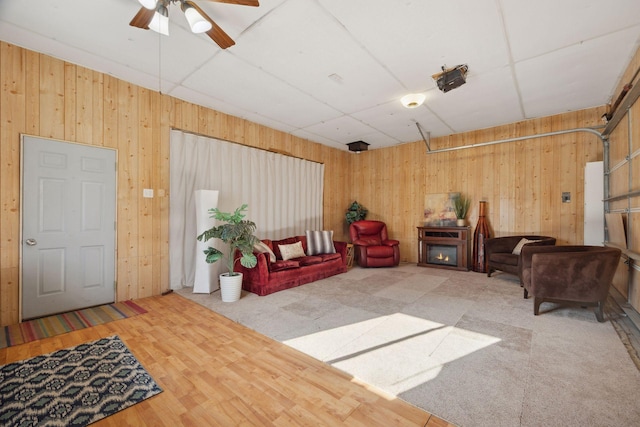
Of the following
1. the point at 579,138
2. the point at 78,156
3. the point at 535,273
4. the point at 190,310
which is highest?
the point at 579,138

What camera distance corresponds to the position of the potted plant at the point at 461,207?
5555 mm

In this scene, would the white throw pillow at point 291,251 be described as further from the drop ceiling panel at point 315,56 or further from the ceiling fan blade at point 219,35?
the ceiling fan blade at point 219,35

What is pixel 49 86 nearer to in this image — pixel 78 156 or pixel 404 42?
pixel 78 156

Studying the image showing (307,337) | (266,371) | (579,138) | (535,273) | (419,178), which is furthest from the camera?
(419,178)

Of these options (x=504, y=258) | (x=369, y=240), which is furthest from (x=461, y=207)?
(x=369, y=240)

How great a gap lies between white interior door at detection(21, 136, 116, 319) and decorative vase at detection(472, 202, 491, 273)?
6.10 meters

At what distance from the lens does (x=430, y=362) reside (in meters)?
2.11

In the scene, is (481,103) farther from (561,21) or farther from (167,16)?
(167,16)

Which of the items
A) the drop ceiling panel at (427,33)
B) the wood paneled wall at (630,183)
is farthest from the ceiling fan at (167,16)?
the wood paneled wall at (630,183)

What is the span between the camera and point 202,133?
4367mm

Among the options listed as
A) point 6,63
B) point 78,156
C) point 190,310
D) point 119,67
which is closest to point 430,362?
point 190,310

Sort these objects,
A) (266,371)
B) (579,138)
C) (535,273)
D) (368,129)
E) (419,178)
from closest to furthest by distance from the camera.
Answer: (266,371) → (535,273) → (579,138) → (368,129) → (419,178)

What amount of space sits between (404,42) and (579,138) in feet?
13.3

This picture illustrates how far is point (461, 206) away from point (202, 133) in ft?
17.2
